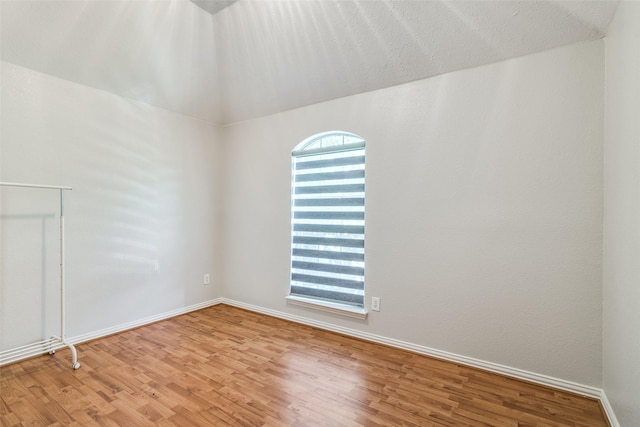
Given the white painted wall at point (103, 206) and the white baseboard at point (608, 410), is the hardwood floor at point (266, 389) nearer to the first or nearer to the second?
the white baseboard at point (608, 410)

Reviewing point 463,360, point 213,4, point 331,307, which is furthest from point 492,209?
point 213,4

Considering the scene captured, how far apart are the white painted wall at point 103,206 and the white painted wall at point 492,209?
1651 millimetres

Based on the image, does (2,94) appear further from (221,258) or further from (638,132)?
(638,132)

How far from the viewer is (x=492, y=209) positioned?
2311mm

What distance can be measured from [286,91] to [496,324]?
2.78 meters

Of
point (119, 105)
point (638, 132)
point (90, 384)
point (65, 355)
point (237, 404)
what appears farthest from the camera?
point (119, 105)

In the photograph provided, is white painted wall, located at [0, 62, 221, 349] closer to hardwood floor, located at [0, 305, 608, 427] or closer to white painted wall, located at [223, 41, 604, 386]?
hardwood floor, located at [0, 305, 608, 427]

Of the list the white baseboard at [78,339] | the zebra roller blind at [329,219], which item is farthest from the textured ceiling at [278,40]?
the white baseboard at [78,339]

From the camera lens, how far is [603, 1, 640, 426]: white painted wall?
143cm

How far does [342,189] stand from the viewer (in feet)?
10.2

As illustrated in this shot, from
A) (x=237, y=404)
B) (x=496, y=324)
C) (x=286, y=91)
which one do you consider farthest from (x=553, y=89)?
(x=237, y=404)

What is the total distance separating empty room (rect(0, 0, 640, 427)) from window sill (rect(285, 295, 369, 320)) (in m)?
0.03

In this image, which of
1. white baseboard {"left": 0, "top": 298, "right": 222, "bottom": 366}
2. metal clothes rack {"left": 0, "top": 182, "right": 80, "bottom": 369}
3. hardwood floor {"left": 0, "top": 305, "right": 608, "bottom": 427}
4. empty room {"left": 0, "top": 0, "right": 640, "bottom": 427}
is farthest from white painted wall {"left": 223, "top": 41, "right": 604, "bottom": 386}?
metal clothes rack {"left": 0, "top": 182, "right": 80, "bottom": 369}

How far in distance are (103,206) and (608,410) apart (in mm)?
4035
